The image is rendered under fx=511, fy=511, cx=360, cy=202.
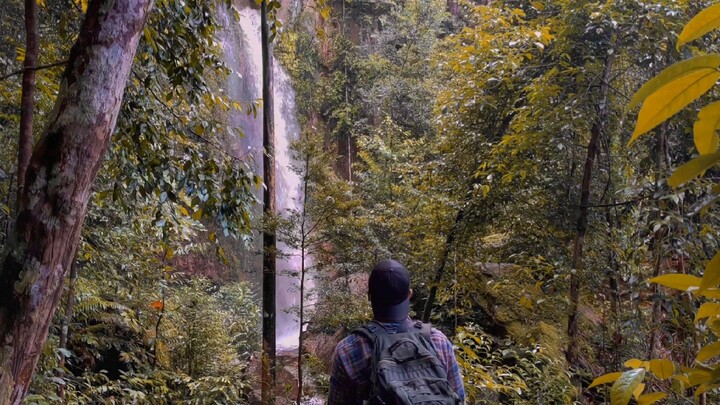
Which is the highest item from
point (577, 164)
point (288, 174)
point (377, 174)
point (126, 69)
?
point (288, 174)

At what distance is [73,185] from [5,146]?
3.14 meters

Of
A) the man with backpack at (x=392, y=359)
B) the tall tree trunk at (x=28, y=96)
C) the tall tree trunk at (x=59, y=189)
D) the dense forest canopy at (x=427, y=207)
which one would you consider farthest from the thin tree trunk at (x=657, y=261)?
the tall tree trunk at (x=28, y=96)

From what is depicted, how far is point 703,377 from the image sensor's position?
625mm

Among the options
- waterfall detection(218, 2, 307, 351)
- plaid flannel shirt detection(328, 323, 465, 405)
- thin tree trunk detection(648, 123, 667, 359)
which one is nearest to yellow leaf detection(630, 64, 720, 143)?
plaid flannel shirt detection(328, 323, 465, 405)

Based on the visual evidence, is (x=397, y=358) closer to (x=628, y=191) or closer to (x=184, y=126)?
(x=184, y=126)

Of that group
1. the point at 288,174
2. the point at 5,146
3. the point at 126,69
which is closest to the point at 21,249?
the point at 126,69

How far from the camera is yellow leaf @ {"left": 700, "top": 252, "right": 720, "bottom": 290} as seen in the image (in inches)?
18.8

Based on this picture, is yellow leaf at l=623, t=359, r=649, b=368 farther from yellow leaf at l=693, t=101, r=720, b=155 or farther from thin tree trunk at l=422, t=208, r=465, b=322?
thin tree trunk at l=422, t=208, r=465, b=322

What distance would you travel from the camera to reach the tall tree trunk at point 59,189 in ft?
4.43

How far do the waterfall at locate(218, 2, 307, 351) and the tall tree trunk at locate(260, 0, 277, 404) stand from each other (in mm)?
6302

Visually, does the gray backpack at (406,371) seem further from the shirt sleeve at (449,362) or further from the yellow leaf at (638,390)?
the yellow leaf at (638,390)

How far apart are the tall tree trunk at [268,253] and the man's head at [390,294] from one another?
3.93 m

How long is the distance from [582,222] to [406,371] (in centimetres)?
347

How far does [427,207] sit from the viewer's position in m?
5.41
